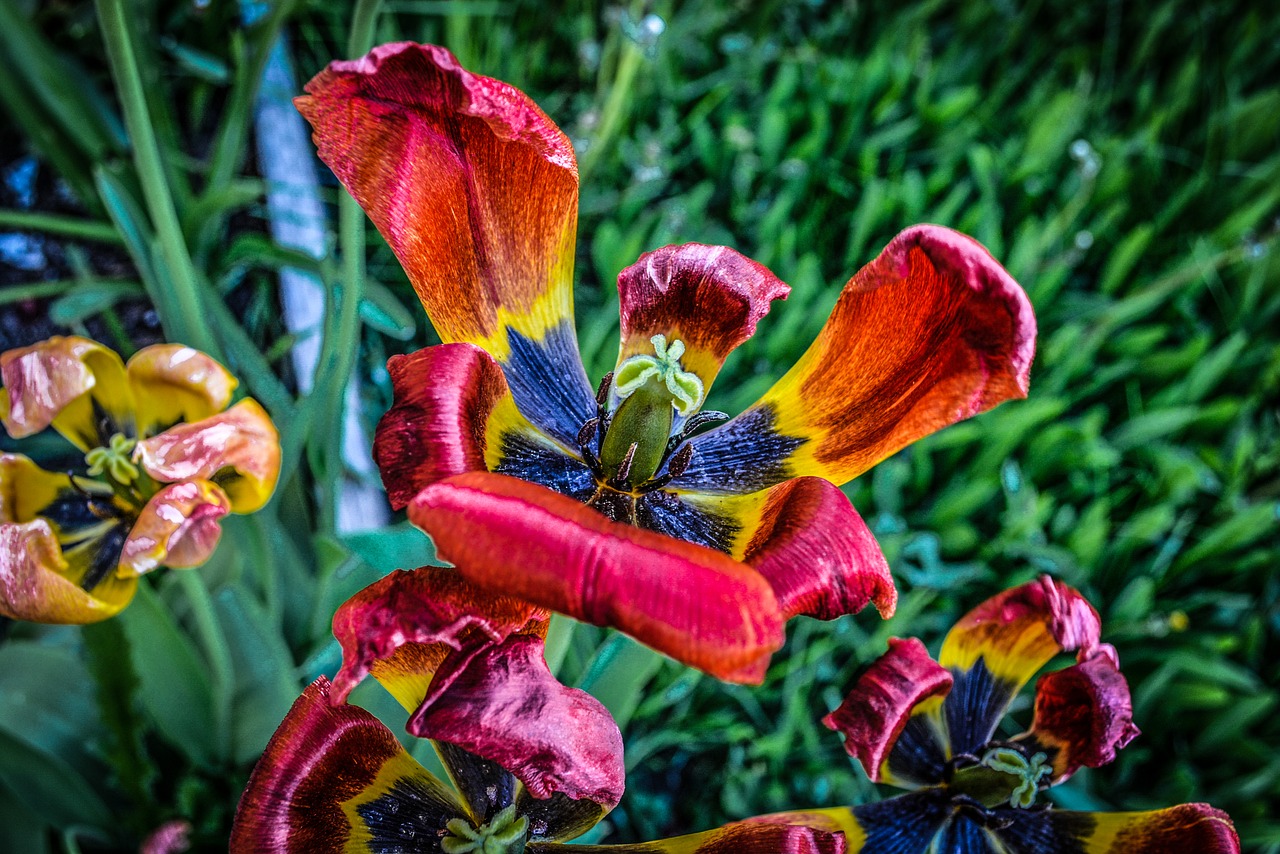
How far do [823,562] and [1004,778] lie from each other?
30cm

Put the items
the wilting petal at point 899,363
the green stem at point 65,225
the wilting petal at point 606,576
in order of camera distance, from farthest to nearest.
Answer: the green stem at point 65,225
the wilting petal at point 899,363
the wilting petal at point 606,576

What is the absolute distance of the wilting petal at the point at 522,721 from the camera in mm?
449

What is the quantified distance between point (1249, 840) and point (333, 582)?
1138mm

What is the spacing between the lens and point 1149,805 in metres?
1.22

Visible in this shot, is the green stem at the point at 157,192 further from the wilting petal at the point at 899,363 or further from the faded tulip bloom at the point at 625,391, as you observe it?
the wilting petal at the point at 899,363

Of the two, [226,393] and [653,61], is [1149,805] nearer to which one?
[226,393]

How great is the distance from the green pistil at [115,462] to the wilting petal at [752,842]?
1.33 feet

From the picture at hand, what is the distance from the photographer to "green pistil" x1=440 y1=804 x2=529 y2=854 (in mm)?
546

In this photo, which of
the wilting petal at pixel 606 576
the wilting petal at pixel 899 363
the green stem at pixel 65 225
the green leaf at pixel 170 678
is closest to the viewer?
the wilting petal at pixel 606 576

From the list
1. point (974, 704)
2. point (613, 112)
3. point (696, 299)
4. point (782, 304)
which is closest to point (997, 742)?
point (974, 704)

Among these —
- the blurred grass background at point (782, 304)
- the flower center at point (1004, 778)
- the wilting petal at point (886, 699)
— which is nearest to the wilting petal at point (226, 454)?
the blurred grass background at point (782, 304)

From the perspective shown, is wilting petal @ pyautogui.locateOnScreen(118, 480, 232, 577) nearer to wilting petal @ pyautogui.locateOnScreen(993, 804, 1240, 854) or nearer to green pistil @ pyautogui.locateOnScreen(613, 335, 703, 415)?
green pistil @ pyautogui.locateOnScreen(613, 335, 703, 415)

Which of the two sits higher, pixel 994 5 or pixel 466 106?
pixel 466 106

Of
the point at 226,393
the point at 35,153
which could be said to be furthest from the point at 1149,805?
the point at 35,153
